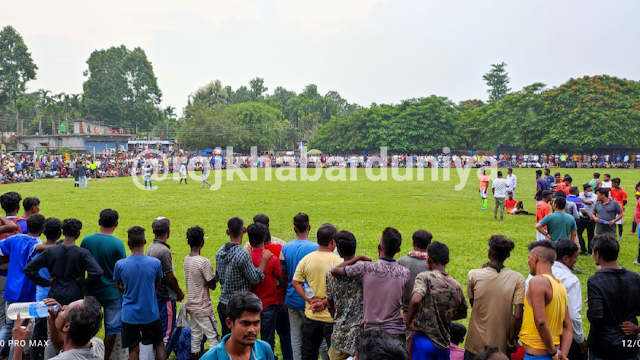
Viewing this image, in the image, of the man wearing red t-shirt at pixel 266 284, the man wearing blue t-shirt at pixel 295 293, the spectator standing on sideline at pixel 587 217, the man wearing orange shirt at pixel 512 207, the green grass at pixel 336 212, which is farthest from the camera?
the man wearing orange shirt at pixel 512 207

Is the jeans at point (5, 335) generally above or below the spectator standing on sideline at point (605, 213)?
below

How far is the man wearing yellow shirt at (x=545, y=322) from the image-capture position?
3.65 m

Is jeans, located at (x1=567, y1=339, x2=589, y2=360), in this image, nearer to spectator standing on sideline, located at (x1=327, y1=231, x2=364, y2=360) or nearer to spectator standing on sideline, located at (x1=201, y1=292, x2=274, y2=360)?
spectator standing on sideline, located at (x1=327, y1=231, x2=364, y2=360)

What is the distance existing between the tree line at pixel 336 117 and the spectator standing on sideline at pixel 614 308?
160 ft

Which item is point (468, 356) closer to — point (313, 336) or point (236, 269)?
point (313, 336)

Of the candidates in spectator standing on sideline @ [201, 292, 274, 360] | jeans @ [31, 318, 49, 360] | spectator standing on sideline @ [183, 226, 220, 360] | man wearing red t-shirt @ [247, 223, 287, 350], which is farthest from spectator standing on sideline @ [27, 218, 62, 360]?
spectator standing on sideline @ [201, 292, 274, 360]

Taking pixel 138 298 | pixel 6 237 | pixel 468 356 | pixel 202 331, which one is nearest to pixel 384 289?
pixel 468 356

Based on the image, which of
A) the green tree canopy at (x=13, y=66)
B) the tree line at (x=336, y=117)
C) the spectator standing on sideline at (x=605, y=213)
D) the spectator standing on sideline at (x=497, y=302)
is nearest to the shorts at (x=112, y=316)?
the spectator standing on sideline at (x=497, y=302)

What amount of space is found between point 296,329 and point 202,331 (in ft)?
3.66

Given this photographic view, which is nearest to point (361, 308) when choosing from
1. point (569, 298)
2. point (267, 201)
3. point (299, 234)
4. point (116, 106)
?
point (299, 234)

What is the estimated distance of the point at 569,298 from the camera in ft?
13.9

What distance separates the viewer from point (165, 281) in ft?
17.0

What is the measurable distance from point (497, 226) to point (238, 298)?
12.2 meters

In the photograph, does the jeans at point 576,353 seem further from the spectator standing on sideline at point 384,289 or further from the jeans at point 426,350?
the spectator standing on sideline at point 384,289
